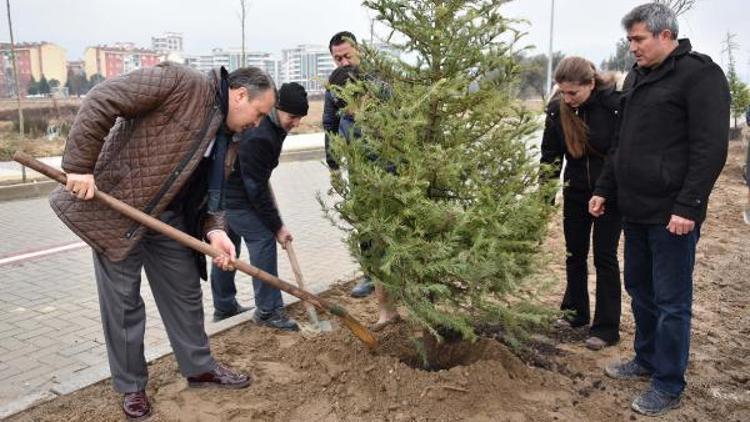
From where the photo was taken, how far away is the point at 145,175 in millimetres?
2939

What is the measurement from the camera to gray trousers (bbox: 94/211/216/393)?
3068 mm

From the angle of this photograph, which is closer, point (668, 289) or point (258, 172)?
point (668, 289)

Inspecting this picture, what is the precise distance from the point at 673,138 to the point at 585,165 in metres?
0.92

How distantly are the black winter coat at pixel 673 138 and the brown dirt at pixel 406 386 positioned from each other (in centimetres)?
59

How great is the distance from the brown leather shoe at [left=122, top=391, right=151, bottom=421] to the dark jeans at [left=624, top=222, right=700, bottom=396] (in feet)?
8.53

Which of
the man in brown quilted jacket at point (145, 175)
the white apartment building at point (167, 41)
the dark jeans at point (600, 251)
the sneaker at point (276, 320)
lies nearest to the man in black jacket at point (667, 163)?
the dark jeans at point (600, 251)

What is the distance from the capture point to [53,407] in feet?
10.6

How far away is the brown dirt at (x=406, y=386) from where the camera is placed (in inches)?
121

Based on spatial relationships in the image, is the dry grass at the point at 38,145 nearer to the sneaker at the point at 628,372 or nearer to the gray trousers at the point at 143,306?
the gray trousers at the point at 143,306

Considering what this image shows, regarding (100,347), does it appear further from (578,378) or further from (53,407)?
(578,378)

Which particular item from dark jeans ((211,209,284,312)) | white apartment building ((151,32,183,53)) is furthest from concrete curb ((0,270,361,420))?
white apartment building ((151,32,183,53))

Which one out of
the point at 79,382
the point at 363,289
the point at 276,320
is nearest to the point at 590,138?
the point at 363,289

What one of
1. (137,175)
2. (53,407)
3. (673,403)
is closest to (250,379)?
(53,407)

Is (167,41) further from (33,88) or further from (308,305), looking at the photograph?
(308,305)
